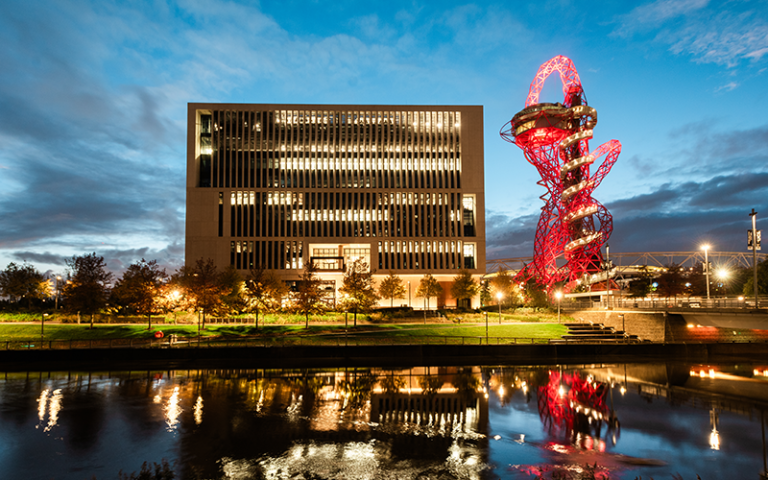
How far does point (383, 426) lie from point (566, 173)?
188 feet

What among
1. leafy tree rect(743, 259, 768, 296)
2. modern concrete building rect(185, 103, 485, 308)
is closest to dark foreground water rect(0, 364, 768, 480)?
modern concrete building rect(185, 103, 485, 308)

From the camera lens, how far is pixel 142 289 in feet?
144

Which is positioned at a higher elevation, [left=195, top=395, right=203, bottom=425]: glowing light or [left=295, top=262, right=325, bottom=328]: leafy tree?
[left=295, top=262, right=325, bottom=328]: leafy tree

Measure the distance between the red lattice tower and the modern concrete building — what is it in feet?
54.7

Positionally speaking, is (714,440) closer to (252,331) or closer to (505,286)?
(252,331)

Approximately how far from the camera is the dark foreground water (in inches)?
481

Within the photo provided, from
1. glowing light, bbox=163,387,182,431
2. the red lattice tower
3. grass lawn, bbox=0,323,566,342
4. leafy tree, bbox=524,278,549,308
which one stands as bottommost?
glowing light, bbox=163,387,182,431

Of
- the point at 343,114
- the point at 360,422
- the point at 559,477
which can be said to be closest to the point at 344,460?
the point at 360,422

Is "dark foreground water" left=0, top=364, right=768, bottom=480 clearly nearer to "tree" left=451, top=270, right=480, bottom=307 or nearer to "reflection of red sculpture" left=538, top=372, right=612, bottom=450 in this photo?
"reflection of red sculpture" left=538, top=372, right=612, bottom=450

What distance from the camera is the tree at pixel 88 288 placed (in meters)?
43.2

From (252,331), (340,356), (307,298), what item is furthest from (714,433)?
(252,331)

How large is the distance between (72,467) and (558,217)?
62056 millimetres

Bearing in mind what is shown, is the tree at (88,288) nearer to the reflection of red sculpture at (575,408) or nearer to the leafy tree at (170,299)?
the leafy tree at (170,299)

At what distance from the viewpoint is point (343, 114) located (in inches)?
3275
